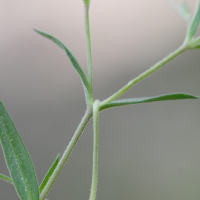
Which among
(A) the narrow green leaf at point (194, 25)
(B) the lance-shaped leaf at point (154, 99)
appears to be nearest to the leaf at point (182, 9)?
(A) the narrow green leaf at point (194, 25)

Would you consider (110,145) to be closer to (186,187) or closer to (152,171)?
(152,171)

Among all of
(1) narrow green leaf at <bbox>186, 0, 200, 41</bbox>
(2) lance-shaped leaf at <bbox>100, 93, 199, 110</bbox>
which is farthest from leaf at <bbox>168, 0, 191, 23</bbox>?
(2) lance-shaped leaf at <bbox>100, 93, 199, 110</bbox>

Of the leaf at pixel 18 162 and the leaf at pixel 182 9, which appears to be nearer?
the leaf at pixel 18 162

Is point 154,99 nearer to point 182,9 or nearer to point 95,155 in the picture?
point 95,155

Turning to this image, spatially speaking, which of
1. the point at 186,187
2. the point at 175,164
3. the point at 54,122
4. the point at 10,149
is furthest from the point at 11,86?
the point at 10,149

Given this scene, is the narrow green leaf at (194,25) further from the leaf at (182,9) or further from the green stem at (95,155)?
the green stem at (95,155)

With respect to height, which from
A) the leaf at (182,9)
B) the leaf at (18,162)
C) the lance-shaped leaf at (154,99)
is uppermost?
the leaf at (182,9)

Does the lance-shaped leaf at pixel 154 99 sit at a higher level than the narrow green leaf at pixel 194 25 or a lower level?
lower
